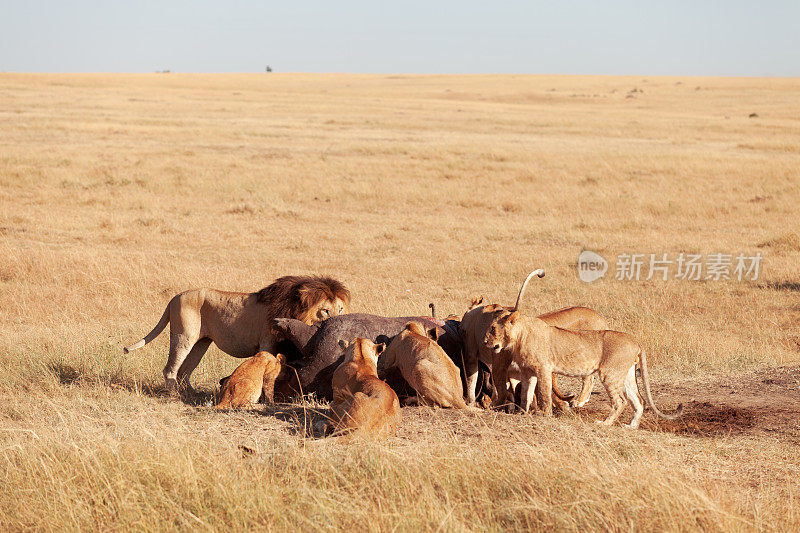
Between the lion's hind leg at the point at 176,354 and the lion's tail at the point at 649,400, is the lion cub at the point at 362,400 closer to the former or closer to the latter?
the lion's hind leg at the point at 176,354

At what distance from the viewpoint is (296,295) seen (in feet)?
23.9

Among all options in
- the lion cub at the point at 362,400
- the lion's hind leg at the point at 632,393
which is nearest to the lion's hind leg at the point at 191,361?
the lion cub at the point at 362,400

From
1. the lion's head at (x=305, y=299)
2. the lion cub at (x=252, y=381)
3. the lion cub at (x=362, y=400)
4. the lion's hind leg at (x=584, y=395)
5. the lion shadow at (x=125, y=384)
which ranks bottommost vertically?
the lion shadow at (x=125, y=384)

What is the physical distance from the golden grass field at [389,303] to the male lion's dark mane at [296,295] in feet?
3.46

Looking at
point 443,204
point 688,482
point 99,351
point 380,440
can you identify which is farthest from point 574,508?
point 443,204

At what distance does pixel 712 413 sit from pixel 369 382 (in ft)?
10.2

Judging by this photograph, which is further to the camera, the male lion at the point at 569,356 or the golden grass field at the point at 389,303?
the male lion at the point at 569,356

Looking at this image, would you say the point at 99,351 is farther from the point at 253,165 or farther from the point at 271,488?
the point at 253,165

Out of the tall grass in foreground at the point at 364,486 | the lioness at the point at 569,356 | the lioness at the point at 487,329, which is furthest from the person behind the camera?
the lioness at the point at 487,329

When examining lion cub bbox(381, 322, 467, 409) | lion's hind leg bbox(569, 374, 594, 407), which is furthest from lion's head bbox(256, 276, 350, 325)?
lion's hind leg bbox(569, 374, 594, 407)

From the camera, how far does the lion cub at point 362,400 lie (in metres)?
5.53

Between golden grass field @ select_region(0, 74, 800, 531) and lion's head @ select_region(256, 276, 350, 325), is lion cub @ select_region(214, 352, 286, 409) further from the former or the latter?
lion's head @ select_region(256, 276, 350, 325)

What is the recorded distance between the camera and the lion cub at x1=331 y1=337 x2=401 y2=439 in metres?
5.53

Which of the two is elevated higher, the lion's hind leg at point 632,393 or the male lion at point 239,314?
the male lion at point 239,314
